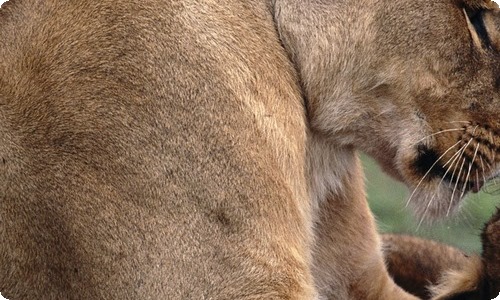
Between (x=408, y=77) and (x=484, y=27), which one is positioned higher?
(x=484, y=27)

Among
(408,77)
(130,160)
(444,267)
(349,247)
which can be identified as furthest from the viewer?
(444,267)

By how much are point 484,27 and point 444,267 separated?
4.46ft

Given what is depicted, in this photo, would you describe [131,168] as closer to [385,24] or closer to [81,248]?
[81,248]

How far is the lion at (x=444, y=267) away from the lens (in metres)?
3.62

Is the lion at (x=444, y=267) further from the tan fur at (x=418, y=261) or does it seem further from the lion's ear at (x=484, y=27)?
the lion's ear at (x=484, y=27)

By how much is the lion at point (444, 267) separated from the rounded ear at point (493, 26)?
794 millimetres

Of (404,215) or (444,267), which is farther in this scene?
(404,215)

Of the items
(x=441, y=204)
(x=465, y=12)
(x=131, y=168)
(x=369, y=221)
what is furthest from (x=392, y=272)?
(x=131, y=168)

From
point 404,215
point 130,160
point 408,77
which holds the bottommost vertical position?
point 404,215

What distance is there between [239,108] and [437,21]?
0.61 meters

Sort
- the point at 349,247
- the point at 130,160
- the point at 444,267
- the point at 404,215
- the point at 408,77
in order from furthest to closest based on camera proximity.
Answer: the point at 404,215 → the point at 444,267 → the point at 349,247 → the point at 408,77 → the point at 130,160

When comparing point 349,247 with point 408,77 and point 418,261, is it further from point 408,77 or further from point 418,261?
point 418,261

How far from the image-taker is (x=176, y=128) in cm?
270

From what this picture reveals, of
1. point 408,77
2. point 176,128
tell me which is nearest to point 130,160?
point 176,128
